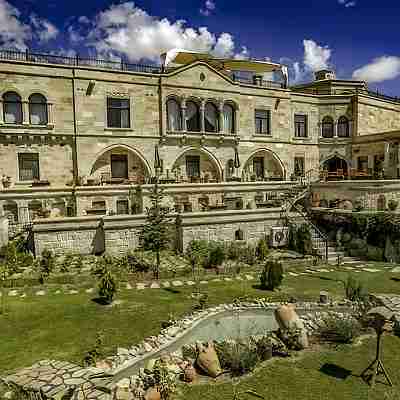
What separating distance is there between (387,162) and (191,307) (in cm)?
2454

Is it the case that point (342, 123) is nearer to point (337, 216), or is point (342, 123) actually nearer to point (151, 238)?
point (337, 216)

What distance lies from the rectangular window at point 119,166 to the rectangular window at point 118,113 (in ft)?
7.80

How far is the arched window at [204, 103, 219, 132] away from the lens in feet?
98.2

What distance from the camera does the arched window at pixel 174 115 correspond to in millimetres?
28391

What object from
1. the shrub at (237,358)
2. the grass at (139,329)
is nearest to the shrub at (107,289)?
the grass at (139,329)

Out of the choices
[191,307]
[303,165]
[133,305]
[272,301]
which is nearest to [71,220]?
[133,305]

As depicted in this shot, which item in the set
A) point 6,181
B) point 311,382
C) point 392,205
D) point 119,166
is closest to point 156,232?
point 311,382

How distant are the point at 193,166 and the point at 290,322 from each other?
2177 cm

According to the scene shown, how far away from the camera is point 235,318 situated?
10.6 m

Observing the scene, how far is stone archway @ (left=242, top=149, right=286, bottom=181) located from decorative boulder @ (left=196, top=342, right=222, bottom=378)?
80.9ft

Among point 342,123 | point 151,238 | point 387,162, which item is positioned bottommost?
point 151,238

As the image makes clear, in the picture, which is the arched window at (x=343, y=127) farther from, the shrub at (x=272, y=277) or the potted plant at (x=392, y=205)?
the shrub at (x=272, y=277)

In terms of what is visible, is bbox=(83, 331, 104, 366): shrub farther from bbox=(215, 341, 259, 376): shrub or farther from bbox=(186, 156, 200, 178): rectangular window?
bbox=(186, 156, 200, 178): rectangular window

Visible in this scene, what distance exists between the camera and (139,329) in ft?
32.9
